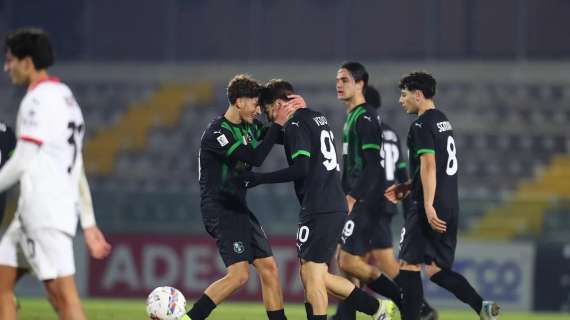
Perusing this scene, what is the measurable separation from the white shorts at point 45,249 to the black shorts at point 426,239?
11.9 feet

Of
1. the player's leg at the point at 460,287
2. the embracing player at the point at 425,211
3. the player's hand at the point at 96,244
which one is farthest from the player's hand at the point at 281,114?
the player's hand at the point at 96,244

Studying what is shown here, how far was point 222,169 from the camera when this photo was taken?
908 cm

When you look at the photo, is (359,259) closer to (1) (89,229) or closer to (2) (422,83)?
(2) (422,83)

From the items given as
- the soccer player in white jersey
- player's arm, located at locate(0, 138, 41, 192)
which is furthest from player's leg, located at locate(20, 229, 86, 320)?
player's arm, located at locate(0, 138, 41, 192)

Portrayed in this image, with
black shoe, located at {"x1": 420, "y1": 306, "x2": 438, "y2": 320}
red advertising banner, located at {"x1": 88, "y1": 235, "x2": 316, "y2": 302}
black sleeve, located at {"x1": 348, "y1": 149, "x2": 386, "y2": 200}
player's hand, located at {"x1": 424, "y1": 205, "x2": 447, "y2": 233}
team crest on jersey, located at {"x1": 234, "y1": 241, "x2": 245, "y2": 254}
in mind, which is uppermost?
black sleeve, located at {"x1": 348, "y1": 149, "x2": 386, "y2": 200}

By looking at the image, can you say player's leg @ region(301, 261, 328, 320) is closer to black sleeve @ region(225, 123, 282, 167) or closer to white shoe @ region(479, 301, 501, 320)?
black sleeve @ region(225, 123, 282, 167)

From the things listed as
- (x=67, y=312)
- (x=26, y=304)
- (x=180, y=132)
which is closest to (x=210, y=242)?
(x=26, y=304)

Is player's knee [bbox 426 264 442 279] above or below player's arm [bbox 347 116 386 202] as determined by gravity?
below

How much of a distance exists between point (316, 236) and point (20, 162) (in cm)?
282

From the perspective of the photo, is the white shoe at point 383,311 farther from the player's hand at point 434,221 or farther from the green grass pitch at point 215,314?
the green grass pitch at point 215,314

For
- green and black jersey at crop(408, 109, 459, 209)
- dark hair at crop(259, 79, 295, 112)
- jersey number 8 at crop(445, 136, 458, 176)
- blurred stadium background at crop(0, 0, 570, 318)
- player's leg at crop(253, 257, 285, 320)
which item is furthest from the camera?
blurred stadium background at crop(0, 0, 570, 318)

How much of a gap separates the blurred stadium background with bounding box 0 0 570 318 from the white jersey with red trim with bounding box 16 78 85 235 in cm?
1022

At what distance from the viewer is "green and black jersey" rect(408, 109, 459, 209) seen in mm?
9422

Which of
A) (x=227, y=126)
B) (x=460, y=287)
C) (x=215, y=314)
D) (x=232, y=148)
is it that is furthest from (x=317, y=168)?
(x=215, y=314)
